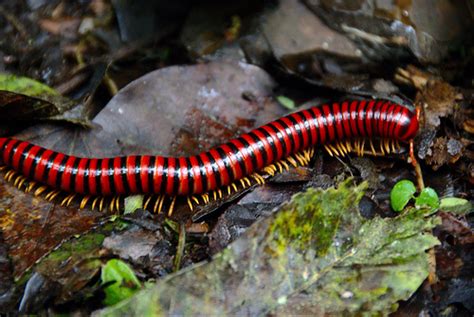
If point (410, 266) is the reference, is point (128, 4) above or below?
above

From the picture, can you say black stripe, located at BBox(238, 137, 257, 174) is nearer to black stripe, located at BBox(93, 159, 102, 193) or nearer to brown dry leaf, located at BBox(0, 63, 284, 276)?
brown dry leaf, located at BBox(0, 63, 284, 276)

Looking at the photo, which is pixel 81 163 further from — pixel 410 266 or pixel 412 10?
pixel 412 10

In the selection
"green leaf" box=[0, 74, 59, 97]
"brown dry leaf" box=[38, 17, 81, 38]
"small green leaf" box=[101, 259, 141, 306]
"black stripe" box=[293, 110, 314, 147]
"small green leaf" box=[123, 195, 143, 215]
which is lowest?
"small green leaf" box=[123, 195, 143, 215]

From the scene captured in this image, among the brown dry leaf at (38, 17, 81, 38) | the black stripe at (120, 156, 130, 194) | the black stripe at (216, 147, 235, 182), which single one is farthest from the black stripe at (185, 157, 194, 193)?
the brown dry leaf at (38, 17, 81, 38)

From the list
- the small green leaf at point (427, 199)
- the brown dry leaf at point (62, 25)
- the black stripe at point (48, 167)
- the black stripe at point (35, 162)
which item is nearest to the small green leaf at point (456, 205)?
the small green leaf at point (427, 199)

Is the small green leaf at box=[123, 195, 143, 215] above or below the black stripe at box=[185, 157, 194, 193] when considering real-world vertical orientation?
below

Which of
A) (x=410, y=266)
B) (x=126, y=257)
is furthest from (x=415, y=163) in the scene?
(x=126, y=257)

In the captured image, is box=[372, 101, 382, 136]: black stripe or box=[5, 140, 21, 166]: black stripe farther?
box=[372, 101, 382, 136]: black stripe
